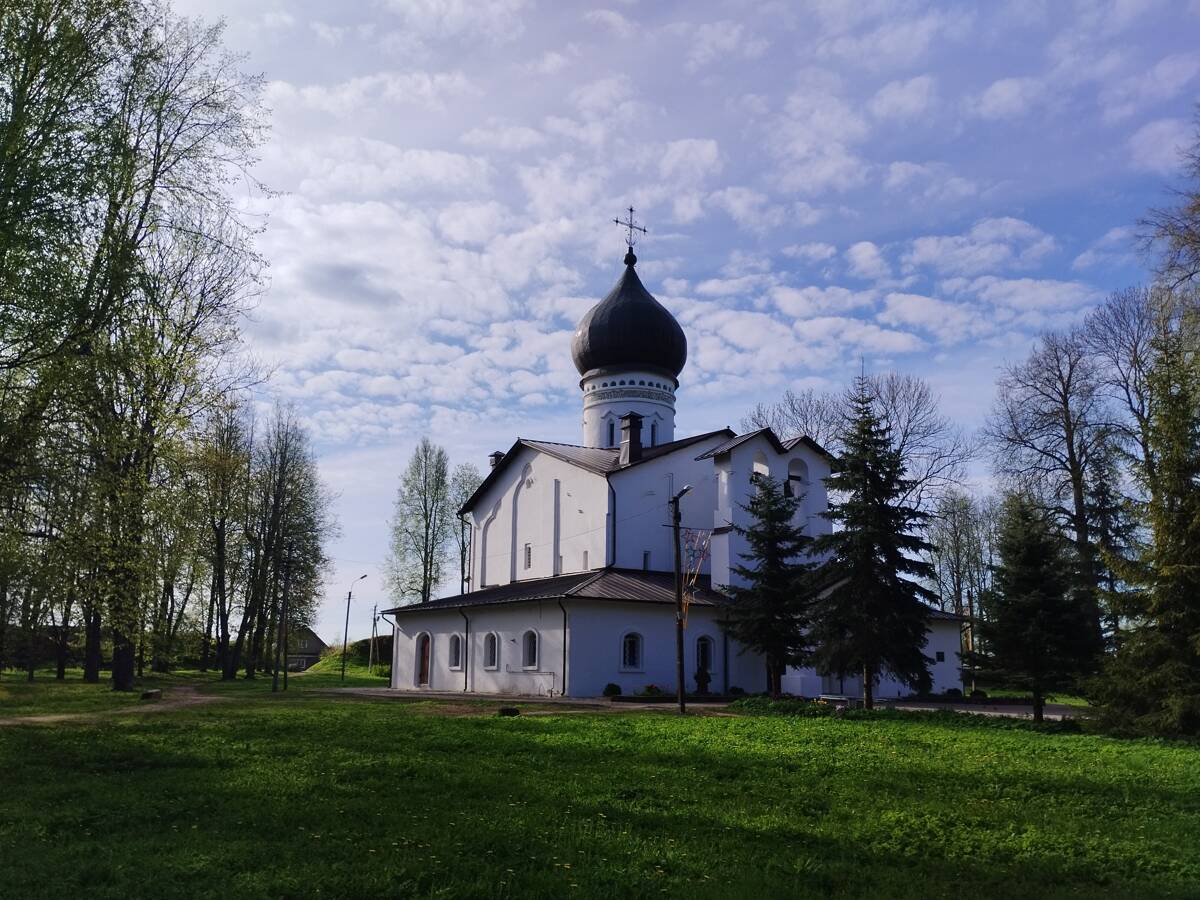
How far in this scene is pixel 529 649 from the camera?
3234 cm

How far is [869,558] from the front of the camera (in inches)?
923

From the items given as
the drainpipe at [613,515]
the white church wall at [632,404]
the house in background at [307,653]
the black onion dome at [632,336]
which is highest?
the black onion dome at [632,336]

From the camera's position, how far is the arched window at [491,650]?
34.3m

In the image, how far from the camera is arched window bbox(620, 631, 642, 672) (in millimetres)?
30656

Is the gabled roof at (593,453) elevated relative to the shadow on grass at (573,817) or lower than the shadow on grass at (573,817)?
elevated

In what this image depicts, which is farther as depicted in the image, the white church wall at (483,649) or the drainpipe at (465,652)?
the drainpipe at (465,652)

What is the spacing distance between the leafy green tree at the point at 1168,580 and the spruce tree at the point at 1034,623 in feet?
15.4

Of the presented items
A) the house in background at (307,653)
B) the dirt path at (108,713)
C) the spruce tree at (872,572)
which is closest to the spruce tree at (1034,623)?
the spruce tree at (872,572)

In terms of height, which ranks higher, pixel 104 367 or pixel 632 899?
pixel 104 367

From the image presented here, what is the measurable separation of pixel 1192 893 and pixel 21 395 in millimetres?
14820

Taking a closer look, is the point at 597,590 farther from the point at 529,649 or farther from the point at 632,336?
the point at 632,336

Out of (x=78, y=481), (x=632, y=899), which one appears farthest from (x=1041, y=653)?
(x=78, y=481)

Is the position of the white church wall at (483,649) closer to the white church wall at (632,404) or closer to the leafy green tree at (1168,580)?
the white church wall at (632,404)

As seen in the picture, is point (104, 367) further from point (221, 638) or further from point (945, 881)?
point (221, 638)
